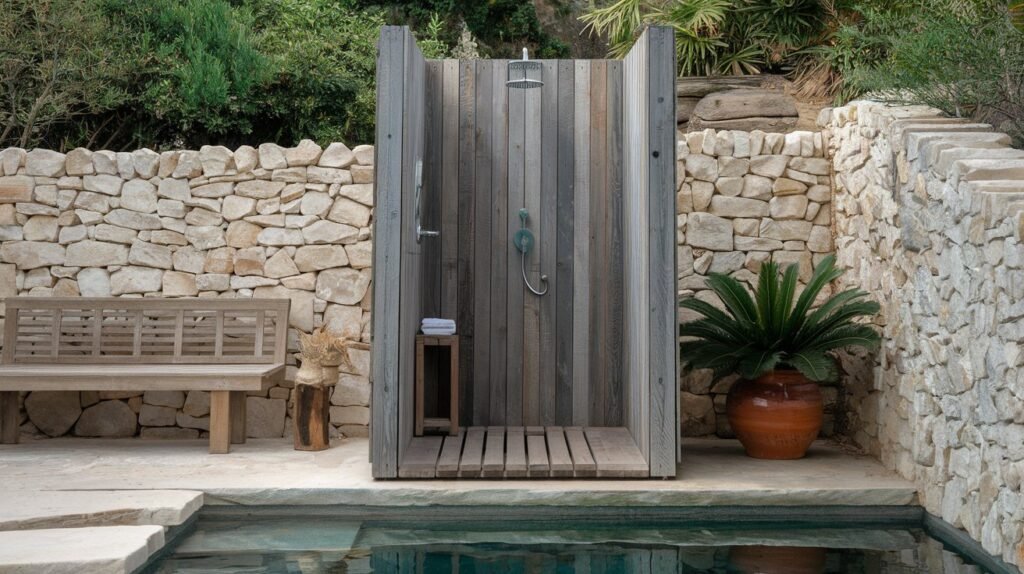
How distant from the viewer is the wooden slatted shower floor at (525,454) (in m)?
5.12

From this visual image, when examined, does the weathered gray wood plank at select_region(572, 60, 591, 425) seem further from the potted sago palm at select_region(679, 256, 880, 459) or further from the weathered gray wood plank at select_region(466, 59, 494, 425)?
the potted sago palm at select_region(679, 256, 880, 459)

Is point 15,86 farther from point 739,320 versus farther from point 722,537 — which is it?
point 722,537

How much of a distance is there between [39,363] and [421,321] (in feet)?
7.67

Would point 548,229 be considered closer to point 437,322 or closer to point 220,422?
point 437,322

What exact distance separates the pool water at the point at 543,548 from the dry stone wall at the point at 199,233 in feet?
5.83

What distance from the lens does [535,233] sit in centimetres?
621

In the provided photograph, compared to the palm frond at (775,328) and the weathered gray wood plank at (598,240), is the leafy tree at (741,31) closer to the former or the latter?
the weathered gray wood plank at (598,240)

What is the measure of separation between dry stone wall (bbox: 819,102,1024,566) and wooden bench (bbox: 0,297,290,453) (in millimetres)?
3408

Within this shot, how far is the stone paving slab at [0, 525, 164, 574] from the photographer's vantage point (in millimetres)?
3674

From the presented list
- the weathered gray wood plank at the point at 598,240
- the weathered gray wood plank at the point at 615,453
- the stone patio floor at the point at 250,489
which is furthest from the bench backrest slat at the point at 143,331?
the weathered gray wood plank at the point at 615,453

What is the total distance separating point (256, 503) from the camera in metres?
4.89

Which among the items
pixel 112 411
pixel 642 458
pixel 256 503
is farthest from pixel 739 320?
pixel 112 411

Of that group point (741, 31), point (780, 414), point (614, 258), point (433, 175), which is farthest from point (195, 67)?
point (780, 414)

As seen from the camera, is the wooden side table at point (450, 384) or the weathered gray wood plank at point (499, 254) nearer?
the wooden side table at point (450, 384)
